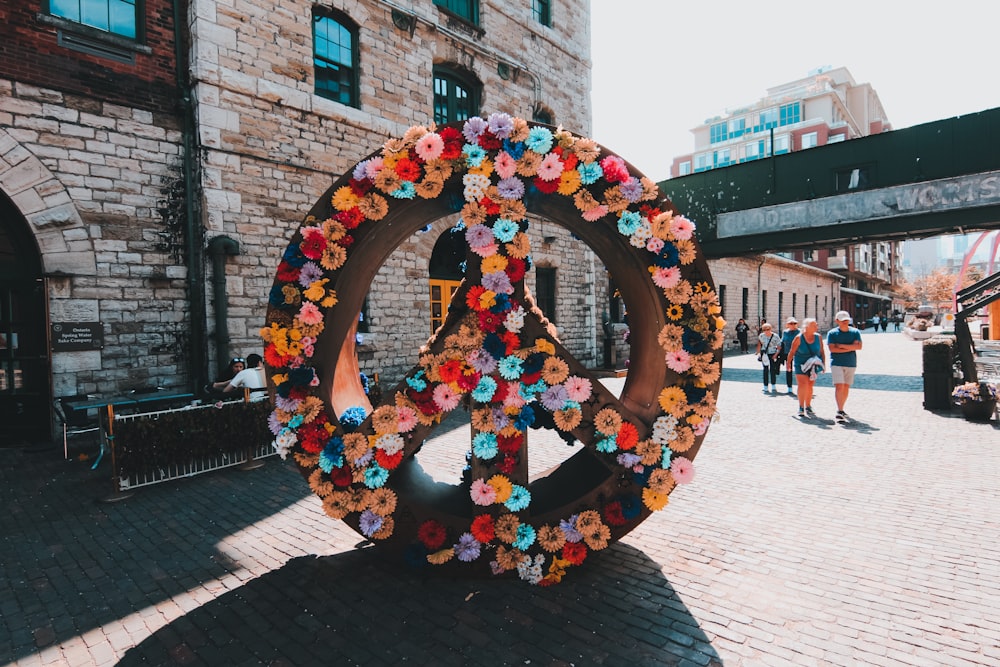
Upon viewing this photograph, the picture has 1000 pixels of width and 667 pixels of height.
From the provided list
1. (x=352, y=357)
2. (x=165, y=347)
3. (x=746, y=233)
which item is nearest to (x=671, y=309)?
(x=352, y=357)

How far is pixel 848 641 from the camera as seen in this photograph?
2.89 meters

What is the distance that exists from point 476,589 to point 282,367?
2.07 metres

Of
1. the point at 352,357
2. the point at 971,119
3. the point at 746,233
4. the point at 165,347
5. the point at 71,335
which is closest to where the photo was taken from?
the point at 352,357

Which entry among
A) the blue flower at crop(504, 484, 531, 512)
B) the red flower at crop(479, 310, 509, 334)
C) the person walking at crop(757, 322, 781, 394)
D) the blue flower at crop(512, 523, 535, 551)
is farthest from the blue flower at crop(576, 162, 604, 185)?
the person walking at crop(757, 322, 781, 394)

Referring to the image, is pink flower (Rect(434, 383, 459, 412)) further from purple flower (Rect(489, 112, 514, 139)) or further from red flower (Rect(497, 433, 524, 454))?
purple flower (Rect(489, 112, 514, 139))

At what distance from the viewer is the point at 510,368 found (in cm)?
363

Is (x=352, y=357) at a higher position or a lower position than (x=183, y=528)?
higher

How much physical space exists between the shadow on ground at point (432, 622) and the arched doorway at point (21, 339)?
21.8 ft

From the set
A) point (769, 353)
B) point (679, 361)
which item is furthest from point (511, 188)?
point (769, 353)

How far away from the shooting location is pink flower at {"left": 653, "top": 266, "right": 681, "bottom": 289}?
140 inches

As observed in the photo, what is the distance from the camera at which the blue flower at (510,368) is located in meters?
3.62

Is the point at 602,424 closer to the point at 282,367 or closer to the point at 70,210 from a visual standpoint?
the point at 282,367

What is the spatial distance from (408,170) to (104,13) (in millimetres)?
7949

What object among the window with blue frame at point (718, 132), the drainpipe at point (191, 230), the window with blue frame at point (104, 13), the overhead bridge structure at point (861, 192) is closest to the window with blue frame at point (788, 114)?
the window with blue frame at point (718, 132)
